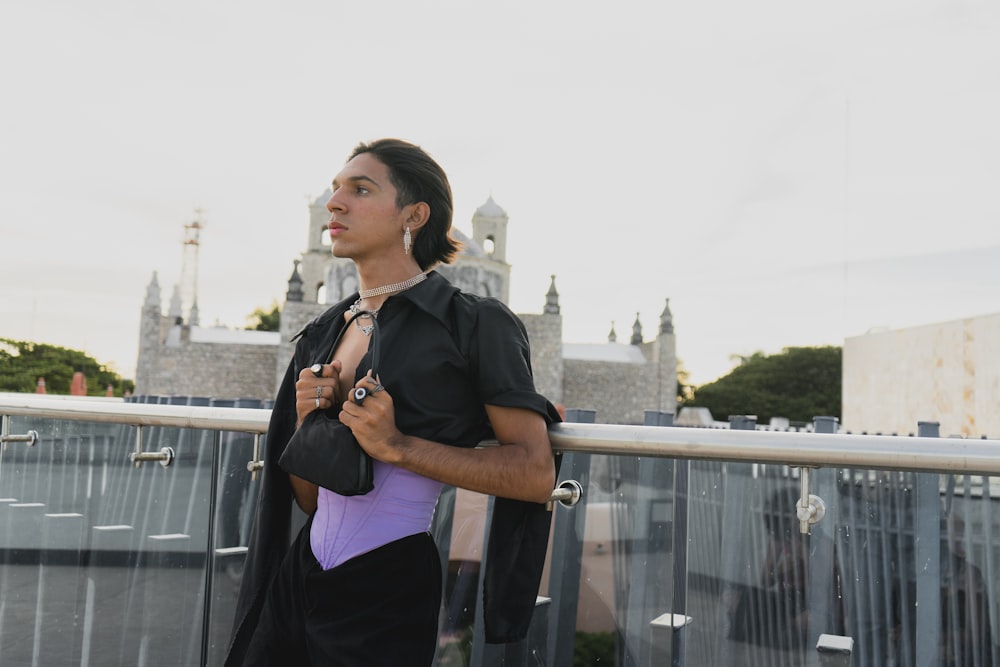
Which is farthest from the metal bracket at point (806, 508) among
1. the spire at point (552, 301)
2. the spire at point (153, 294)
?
the spire at point (153, 294)

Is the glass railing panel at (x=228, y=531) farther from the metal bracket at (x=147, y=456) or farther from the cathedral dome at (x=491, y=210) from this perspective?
the cathedral dome at (x=491, y=210)

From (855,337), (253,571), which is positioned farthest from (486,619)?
(855,337)

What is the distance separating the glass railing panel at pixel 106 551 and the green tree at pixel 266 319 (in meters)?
59.3

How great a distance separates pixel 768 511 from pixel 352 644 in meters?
0.86

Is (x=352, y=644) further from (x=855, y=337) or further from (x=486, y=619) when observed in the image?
(x=855, y=337)

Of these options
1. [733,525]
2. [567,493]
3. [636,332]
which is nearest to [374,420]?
[567,493]

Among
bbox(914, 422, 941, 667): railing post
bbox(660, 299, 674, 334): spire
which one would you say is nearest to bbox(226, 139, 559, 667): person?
bbox(914, 422, 941, 667): railing post

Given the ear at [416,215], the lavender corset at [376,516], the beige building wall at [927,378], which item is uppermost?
the beige building wall at [927,378]

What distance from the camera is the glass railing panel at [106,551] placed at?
2.33 meters

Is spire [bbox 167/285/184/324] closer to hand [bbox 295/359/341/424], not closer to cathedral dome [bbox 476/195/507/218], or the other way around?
cathedral dome [bbox 476/195/507/218]

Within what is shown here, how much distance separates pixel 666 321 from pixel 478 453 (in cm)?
3609

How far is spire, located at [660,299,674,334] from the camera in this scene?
120 feet

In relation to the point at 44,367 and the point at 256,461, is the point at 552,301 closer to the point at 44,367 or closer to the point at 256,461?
the point at 44,367

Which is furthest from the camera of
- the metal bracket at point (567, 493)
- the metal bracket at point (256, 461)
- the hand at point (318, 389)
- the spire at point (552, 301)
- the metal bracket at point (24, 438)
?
the spire at point (552, 301)
